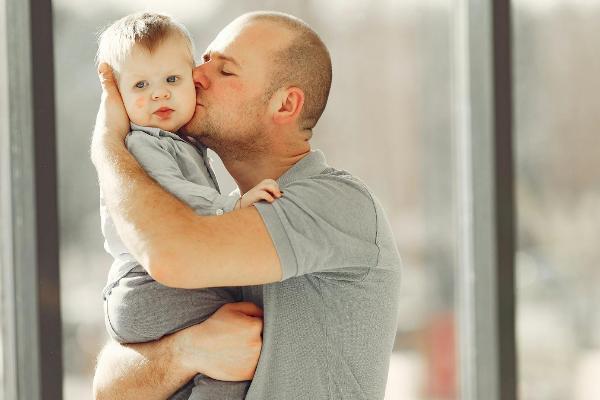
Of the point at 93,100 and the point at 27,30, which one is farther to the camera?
the point at 93,100

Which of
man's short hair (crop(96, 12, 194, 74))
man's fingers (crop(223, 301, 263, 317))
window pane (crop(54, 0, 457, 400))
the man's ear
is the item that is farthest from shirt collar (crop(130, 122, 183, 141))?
window pane (crop(54, 0, 457, 400))

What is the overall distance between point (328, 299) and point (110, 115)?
19.4 inches

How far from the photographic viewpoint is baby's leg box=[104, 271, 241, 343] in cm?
156

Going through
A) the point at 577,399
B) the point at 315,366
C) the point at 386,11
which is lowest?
the point at 577,399

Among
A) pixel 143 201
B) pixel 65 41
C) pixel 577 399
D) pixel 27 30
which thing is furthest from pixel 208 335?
pixel 577 399

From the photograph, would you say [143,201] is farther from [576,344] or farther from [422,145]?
[576,344]

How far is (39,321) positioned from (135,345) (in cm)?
44

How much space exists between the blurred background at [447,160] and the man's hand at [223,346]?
1.35 m

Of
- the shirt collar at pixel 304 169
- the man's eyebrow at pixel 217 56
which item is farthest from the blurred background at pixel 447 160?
the shirt collar at pixel 304 169

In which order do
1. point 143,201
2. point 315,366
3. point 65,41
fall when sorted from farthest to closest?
point 65,41
point 315,366
point 143,201

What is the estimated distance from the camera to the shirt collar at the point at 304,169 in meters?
1.68

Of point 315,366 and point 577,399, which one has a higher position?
point 315,366

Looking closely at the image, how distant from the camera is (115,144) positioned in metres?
1.55

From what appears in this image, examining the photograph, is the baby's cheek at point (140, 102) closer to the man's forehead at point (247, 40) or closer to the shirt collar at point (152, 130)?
the shirt collar at point (152, 130)
